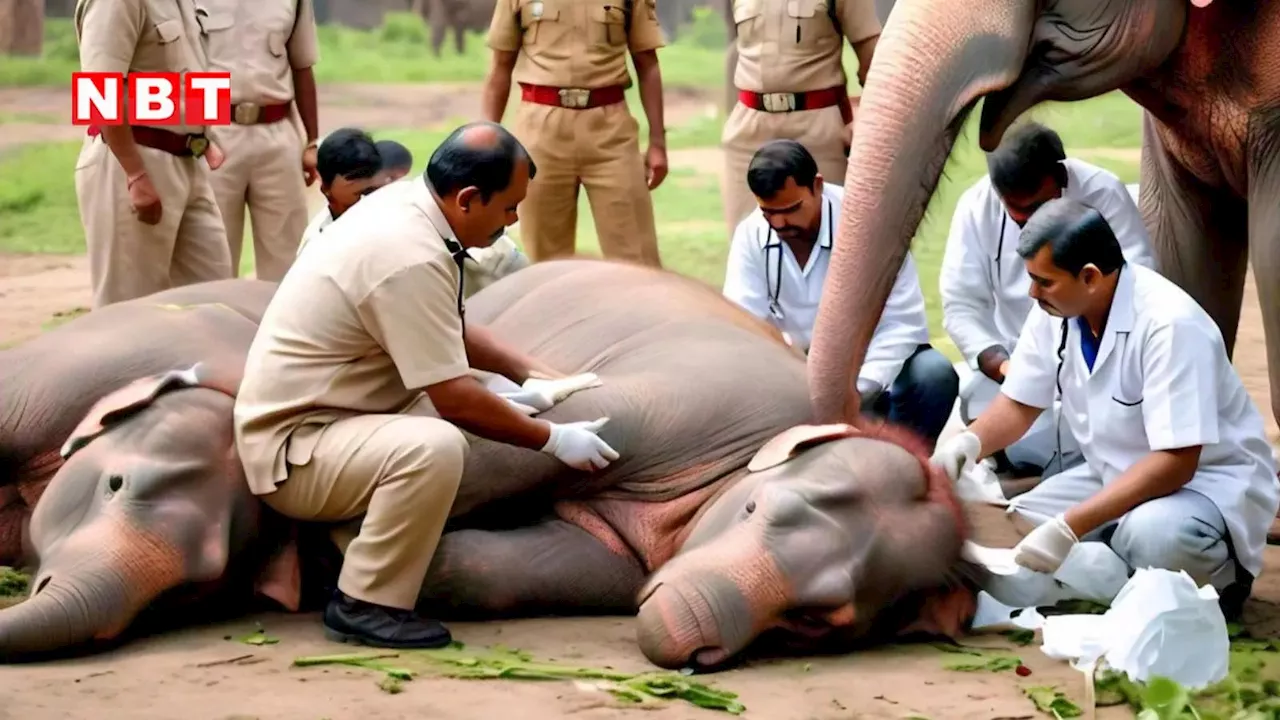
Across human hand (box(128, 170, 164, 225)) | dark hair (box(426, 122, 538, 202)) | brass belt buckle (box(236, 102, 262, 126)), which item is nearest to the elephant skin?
dark hair (box(426, 122, 538, 202))

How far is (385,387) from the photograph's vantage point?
4.34m

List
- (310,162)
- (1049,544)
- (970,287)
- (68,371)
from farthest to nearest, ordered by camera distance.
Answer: (310,162) → (970,287) → (68,371) → (1049,544)

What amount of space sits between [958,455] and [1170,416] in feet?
1.53

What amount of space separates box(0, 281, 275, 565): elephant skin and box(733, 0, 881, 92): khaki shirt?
9.57ft

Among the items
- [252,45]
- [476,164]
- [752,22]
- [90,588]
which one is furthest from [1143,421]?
[252,45]

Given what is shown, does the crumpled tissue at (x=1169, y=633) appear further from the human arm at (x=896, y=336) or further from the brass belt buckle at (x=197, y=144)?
the brass belt buckle at (x=197, y=144)

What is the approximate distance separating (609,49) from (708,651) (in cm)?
387

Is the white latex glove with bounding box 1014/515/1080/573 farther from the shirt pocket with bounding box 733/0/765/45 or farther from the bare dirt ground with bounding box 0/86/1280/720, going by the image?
the shirt pocket with bounding box 733/0/765/45

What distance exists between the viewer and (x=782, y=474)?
4277 mm

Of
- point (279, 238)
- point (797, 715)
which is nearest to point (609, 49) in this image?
point (279, 238)

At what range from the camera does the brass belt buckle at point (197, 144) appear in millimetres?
6500

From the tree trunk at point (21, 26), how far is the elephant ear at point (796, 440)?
1468cm

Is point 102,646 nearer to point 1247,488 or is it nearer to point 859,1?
point 1247,488

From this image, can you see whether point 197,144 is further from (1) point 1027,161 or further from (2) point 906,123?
(2) point 906,123
